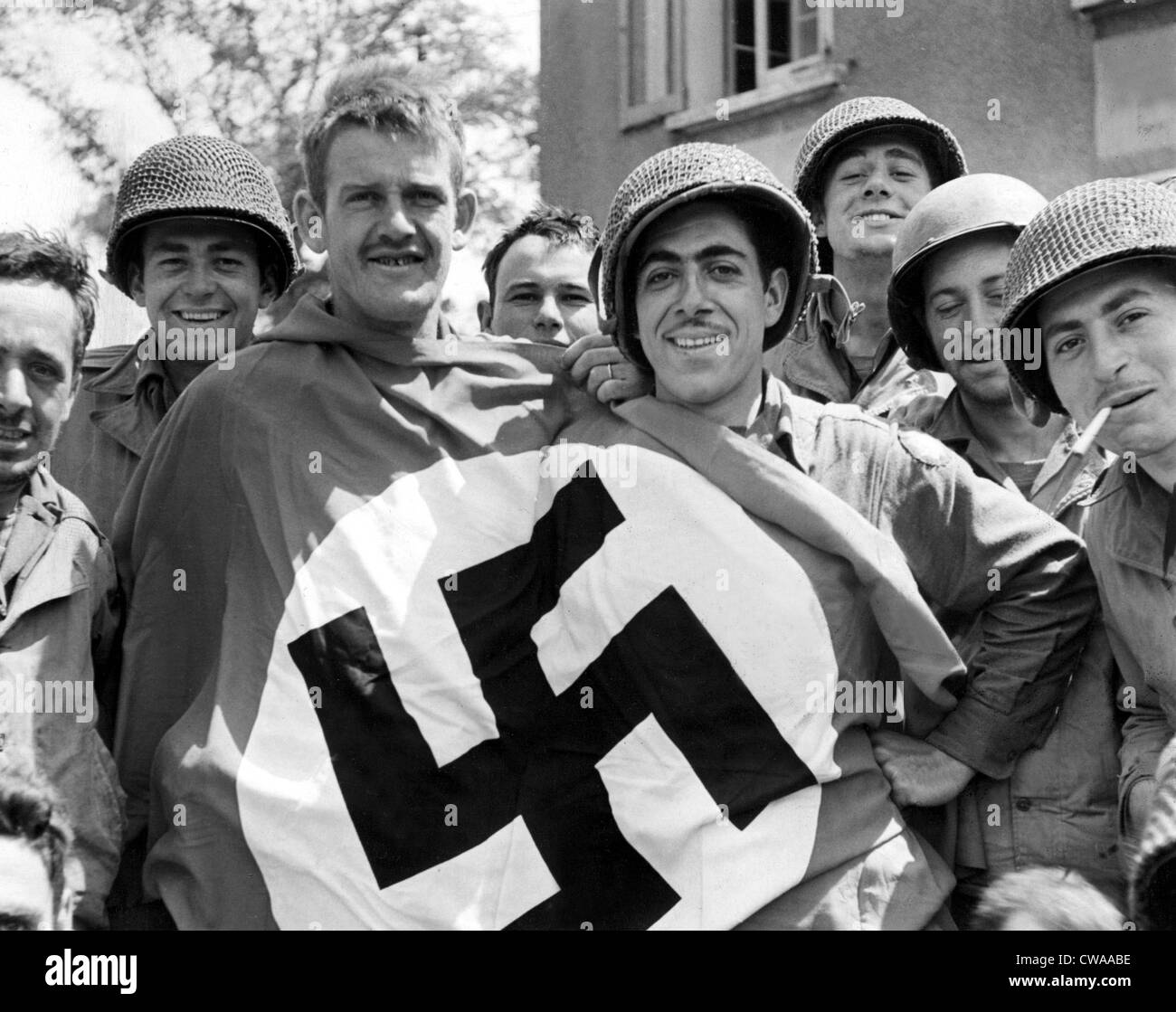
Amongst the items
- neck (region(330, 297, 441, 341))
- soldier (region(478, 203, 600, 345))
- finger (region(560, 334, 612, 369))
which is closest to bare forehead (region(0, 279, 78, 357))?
neck (region(330, 297, 441, 341))

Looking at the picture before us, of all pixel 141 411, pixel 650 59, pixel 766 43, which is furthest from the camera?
pixel 650 59

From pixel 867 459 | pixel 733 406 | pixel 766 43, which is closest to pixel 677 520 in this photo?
pixel 733 406

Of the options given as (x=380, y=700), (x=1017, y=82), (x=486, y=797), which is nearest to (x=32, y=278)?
(x=380, y=700)

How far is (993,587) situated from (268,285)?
1.91m

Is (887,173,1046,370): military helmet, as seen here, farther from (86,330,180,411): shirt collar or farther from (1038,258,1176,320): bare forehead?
(86,330,180,411): shirt collar

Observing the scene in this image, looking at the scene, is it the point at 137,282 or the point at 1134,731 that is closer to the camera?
the point at 1134,731

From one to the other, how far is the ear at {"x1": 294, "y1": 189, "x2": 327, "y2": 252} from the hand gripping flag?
317mm

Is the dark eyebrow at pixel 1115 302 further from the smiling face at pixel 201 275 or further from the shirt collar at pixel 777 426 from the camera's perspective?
the smiling face at pixel 201 275

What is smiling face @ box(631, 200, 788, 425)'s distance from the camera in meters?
3.07

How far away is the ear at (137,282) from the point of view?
3988 mm

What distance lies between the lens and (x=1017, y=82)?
717 centimetres

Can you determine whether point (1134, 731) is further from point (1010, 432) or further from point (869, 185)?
point (869, 185)

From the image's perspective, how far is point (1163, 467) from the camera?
3010 mm
